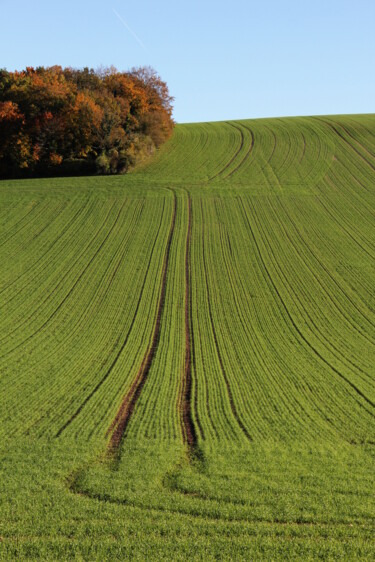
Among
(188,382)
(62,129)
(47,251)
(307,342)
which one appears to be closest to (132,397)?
(188,382)

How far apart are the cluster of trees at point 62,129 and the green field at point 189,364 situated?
12.4 feet

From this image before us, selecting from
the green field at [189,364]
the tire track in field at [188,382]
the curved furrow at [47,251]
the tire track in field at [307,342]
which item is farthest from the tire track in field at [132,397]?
the curved furrow at [47,251]

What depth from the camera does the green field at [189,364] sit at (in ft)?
43.9

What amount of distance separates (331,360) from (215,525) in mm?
16538

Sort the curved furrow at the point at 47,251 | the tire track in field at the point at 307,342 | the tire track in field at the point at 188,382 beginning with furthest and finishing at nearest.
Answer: the curved furrow at the point at 47,251 < the tire track in field at the point at 307,342 < the tire track in field at the point at 188,382

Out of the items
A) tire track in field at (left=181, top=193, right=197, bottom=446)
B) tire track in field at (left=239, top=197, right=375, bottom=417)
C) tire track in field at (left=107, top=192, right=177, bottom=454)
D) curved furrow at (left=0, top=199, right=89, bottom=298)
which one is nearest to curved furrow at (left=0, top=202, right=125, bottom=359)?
curved furrow at (left=0, top=199, right=89, bottom=298)

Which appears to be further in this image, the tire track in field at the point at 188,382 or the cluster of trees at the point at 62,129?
the cluster of trees at the point at 62,129

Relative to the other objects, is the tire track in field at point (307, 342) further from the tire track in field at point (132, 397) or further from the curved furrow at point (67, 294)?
the curved furrow at point (67, 294)

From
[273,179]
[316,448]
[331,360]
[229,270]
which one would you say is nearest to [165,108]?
[273,179]

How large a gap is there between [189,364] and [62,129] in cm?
4351

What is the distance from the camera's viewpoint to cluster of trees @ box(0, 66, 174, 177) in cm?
6228

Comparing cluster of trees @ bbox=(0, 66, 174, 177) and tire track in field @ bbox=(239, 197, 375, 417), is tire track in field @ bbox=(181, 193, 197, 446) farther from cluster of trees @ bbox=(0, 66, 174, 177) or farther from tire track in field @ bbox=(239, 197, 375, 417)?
cluster of trees @ bbox=(0, 66, 174, 177)

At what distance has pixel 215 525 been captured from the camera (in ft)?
43.2

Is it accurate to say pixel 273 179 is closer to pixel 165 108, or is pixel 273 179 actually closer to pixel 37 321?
pixel 165 108
